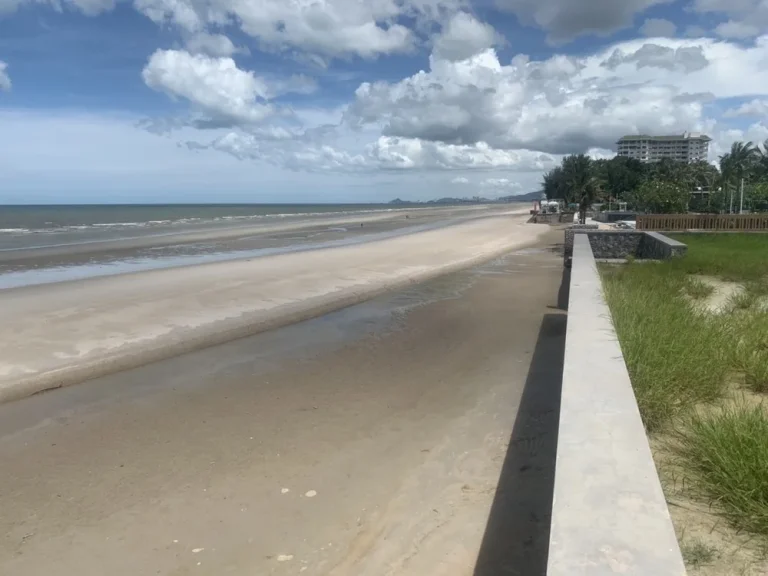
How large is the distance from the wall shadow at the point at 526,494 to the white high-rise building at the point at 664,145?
183 m

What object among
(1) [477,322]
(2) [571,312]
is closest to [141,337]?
(1) [477,322]

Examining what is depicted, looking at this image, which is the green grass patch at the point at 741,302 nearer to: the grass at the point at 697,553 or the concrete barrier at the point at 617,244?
the grass at the point at 697,553

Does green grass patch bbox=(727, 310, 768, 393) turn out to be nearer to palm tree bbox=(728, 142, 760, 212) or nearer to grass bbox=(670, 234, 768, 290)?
grass bbox=(670, 234, 768, 290)

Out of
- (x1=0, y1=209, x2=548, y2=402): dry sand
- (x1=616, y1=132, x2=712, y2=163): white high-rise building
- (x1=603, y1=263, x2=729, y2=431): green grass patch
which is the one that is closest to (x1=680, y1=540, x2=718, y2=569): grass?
(x1=603, y1=263, x2=729, y2=431): green grass patch

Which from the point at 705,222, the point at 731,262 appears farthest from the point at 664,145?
the point at 731,262

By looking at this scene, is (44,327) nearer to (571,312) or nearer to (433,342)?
(433,342)

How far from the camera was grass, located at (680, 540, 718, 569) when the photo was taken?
3021mm

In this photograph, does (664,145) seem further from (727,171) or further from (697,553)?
(697,553)

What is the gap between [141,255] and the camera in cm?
2481

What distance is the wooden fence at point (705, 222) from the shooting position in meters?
25.5

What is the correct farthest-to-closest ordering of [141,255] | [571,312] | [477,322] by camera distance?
[141,255], [477,322], [571,312]

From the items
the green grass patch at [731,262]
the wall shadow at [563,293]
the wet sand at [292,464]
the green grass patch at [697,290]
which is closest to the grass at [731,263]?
the green grass patch at [731,262]

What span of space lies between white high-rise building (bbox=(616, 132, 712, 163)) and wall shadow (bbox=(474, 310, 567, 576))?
183 meters

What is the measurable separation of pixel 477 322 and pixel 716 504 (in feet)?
25.1
